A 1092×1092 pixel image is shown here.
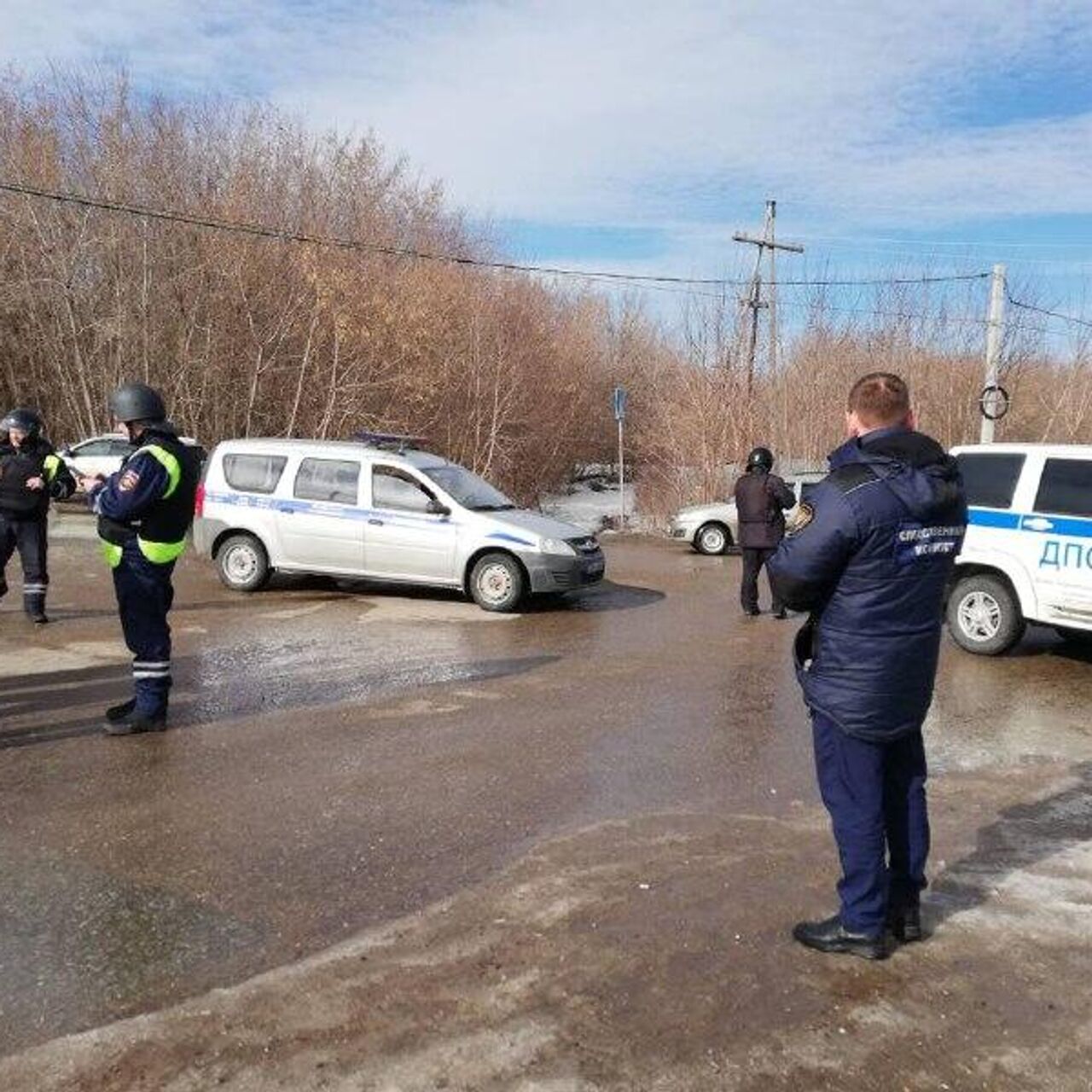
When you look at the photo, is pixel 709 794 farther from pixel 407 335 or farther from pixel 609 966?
pixel 407 335

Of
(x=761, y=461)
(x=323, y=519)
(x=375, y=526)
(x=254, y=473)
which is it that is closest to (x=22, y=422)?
(x=254, y=473)

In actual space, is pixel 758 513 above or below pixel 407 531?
above

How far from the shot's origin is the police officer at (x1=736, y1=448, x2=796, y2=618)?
36.5 feet

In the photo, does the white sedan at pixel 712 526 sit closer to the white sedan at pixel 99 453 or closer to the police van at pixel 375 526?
the police van at pixel 375 526

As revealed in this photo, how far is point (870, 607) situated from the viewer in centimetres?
343

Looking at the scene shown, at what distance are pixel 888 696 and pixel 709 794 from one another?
82.9 inches

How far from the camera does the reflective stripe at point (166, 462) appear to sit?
604cm

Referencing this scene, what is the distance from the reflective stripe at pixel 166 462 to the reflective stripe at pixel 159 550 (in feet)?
0.97

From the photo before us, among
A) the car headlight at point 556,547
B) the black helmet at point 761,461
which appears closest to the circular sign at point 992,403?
the black helmet at point 761,461

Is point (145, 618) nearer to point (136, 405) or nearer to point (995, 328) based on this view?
point (136, 405)

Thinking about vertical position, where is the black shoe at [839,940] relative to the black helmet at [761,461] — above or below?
below

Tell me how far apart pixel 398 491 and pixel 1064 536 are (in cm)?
671

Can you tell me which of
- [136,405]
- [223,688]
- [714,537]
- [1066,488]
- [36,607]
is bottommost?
[223,688]

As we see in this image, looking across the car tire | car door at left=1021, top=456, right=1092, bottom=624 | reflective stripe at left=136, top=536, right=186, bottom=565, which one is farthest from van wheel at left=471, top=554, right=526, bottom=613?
the car tire
